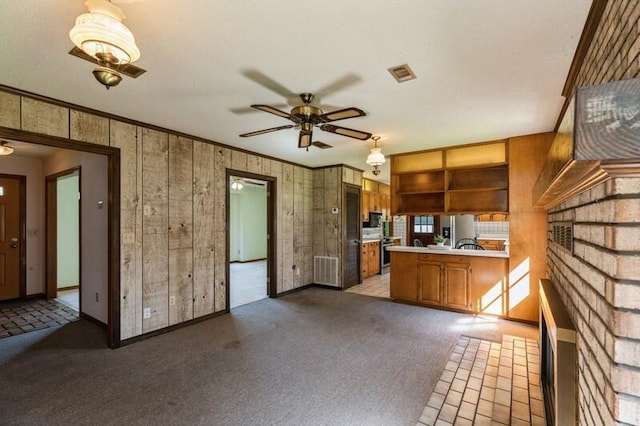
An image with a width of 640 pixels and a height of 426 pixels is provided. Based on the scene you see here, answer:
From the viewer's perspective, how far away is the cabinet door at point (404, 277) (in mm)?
4684

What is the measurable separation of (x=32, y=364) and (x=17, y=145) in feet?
11.1

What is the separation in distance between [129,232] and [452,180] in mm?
4453

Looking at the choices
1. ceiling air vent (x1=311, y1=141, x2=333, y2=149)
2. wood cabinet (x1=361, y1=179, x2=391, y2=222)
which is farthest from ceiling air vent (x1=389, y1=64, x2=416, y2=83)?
wood cabinet (x1=361, y1=179, x2=391, y2=222)

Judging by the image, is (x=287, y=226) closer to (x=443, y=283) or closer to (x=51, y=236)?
(x=443, y=283)

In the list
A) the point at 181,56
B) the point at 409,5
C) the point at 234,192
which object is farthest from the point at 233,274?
the point at 409,5

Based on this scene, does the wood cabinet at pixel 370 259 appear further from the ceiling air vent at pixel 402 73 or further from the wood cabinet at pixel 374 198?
the ceiling air vent at pixel 402 73

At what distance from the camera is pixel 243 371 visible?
104 inches

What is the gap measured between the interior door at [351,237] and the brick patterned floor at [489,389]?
116 inches

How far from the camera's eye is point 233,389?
2377 mm

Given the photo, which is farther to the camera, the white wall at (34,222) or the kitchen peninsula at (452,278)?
the white wall at (34,222)

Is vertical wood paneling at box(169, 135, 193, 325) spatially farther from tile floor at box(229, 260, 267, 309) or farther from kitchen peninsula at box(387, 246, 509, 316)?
kitchen peninsula at box(387, 246, 509, 316)

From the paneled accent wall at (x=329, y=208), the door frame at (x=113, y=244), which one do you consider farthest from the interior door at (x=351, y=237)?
the door frame at (x=113, y=244)

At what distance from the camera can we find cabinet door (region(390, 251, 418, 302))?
468cm

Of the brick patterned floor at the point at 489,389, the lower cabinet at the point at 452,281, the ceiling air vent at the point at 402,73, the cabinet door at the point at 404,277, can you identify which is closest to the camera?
the brick patterned floor at the point at 489,389
